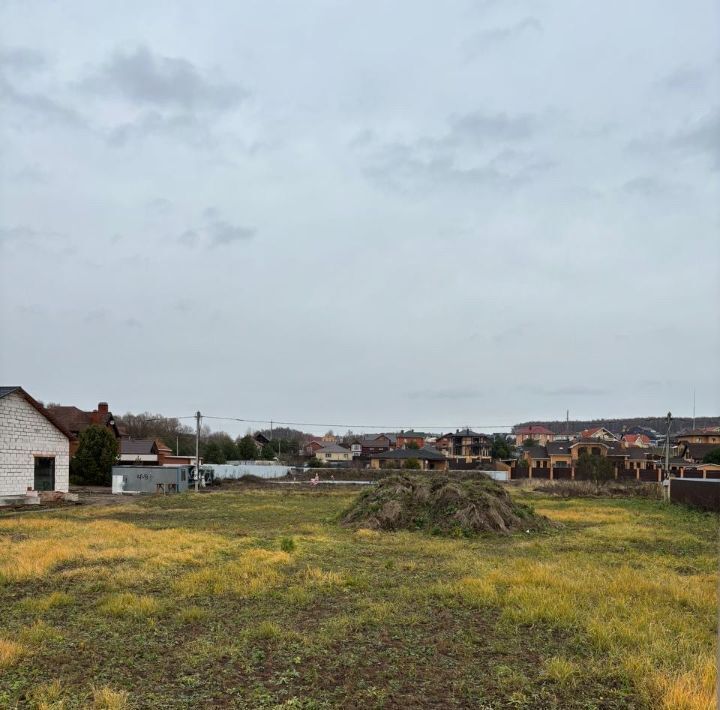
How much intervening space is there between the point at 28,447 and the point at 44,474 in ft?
6.58

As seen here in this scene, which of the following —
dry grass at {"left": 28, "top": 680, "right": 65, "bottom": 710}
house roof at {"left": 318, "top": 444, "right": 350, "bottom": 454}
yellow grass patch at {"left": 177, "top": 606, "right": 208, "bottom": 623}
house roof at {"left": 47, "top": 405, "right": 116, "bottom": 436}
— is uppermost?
house roof at {"left": 47, "top": 405, "right": 116, "bottom": 436}

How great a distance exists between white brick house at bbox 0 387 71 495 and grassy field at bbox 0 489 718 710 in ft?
51.7

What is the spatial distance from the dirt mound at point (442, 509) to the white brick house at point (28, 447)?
1798 cm

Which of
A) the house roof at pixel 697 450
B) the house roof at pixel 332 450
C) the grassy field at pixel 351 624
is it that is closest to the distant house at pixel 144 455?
the grassy field at pixel 351 624

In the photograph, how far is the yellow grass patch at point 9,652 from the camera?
686 centimetres

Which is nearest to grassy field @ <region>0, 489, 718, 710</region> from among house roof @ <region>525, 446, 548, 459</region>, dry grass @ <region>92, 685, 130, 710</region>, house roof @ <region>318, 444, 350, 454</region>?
dry grass @ <region>92, 685, 130, 710</region>

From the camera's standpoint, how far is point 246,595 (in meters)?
10.2

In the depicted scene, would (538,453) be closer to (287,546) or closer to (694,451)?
(694,451)

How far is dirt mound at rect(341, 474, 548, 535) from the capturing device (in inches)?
752

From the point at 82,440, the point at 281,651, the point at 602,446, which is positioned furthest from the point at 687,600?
the point at 602,446

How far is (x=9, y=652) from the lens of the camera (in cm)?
706

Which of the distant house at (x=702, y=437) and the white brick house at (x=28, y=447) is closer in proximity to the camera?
the white brick house at (x=28, y=447)

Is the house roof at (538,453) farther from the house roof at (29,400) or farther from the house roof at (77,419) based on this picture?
the house roof at (29,400)

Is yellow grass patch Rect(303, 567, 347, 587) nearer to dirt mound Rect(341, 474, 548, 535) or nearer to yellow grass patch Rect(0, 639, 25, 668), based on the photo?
yellow grass patch Rect(0, 639, 25, 668)
